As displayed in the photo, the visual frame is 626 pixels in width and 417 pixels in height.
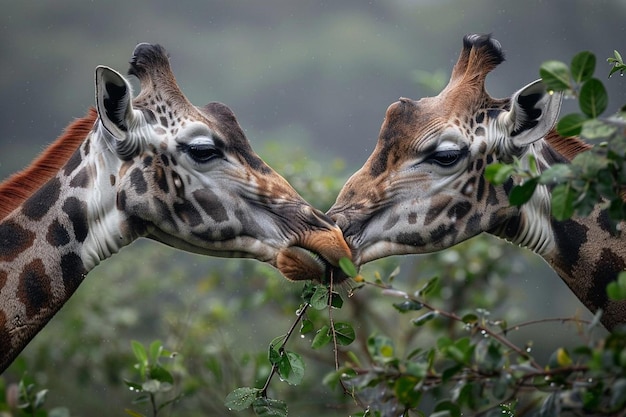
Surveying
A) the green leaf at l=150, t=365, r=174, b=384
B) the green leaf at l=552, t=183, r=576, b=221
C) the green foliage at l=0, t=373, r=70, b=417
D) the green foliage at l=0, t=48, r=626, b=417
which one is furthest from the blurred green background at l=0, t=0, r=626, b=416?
the green leaf at l=552, t=183, r=576, b=221

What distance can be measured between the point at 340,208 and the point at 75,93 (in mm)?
10152

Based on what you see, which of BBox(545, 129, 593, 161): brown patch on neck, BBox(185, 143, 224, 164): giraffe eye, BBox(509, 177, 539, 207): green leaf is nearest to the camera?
BBox(509, 177, 539, 207): green leaf

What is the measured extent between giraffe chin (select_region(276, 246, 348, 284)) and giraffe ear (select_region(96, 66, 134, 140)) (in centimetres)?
84

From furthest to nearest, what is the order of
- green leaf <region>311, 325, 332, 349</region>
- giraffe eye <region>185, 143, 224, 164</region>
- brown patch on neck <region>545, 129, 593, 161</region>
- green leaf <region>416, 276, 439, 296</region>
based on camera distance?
brown patch on neck <region>545, 129, 593, 161</region> → giraffe eye <region>185, 143, 224, 164</region> → green leaf <region>311, 325, 332, 349</region> → green leaf <region>416, 276, 439, 296</region>

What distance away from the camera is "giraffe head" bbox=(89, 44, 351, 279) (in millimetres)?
4223

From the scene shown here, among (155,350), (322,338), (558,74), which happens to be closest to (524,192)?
(558,74)

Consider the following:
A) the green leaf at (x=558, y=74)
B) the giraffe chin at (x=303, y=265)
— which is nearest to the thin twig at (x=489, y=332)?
the green leaf at (x=558, y=74)

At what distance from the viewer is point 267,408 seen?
13.4 ft

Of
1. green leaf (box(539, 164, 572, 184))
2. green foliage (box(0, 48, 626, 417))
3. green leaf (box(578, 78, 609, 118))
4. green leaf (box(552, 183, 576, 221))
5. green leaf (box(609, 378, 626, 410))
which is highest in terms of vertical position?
green leaf (box(578, 78, 609, 118))

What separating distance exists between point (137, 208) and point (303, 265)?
2.38 feet

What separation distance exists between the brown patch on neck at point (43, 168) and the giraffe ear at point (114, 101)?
33cm

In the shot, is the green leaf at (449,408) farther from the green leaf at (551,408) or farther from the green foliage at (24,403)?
the green foliage at (24,403)

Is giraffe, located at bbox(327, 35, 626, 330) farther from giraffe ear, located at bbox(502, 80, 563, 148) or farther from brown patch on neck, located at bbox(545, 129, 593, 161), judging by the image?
brown patch on neck, located at bbox(545, 129, 593, 161)

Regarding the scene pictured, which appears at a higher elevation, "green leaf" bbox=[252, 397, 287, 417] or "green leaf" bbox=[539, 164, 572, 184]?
"green leaf" bbox=[539, 164, 572, 184]
